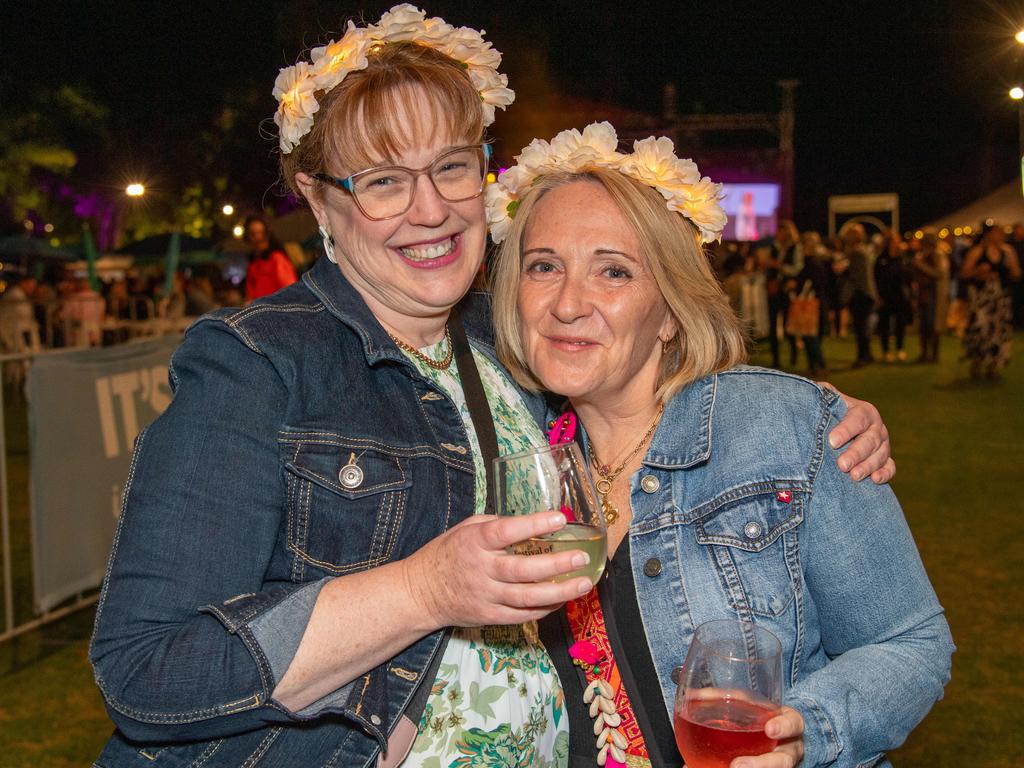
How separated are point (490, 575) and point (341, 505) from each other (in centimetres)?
46

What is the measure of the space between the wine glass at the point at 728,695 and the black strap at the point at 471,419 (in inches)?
17.1

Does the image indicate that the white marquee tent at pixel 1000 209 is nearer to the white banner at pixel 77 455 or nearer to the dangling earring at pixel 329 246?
the white banner at pixel 77 455

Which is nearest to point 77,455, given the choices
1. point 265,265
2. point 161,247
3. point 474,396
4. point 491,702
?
point 474,396

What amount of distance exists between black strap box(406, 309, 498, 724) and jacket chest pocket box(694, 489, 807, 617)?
56 centimetres

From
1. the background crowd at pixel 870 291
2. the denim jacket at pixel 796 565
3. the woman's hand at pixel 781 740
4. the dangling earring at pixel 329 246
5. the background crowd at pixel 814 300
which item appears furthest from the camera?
the background crowd at pixel 814 300

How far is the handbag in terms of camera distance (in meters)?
15.2

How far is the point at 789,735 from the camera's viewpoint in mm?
1534

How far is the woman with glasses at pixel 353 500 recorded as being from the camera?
1643mm

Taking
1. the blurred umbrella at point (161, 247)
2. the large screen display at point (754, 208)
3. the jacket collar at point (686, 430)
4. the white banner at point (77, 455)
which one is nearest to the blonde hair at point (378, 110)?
the jacket collar at point (686, 430)

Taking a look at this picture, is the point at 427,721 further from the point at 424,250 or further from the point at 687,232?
the point at 687,232

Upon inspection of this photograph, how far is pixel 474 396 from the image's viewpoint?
2.31 meters

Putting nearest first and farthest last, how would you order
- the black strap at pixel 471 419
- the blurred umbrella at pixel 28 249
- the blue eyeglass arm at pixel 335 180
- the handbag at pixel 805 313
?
1. the black strap at pixel 471 419
2. the blue eyeglass arm at pixel 335 180
3. the handbag at pixel 805 313
4. the blurred umbrella at pixel 28 249

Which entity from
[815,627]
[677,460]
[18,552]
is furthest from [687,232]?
[18,552]

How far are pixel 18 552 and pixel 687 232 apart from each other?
6.72 meters
